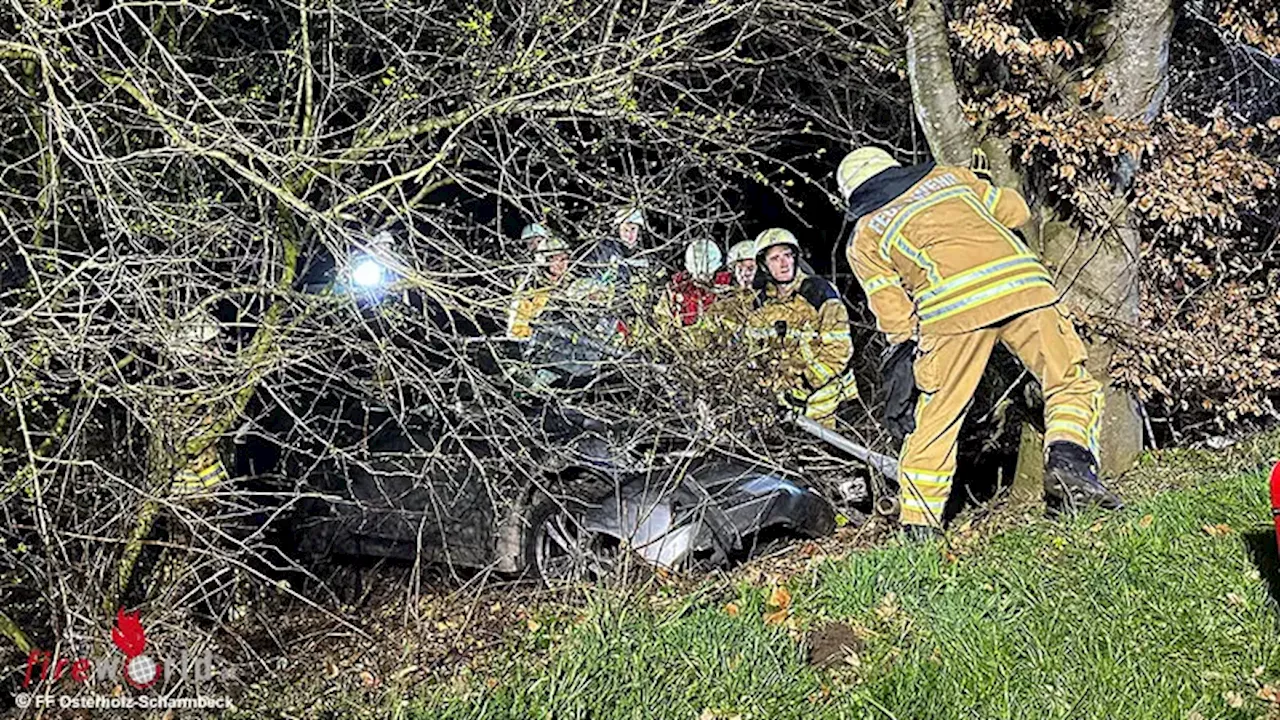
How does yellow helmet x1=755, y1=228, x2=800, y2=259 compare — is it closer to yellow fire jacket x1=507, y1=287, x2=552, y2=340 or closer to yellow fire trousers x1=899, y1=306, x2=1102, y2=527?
yellow fire trousers x1=899, y1=306, x2=1102, y2=527

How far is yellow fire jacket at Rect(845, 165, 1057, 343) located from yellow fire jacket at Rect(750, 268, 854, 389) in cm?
72

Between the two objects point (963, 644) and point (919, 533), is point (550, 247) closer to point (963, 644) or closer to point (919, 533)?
point (919, 533)

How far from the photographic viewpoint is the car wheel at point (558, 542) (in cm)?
575

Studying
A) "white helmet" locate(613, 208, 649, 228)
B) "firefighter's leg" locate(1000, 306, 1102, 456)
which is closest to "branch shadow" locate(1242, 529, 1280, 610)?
"firefighter's leg" locate(1000, 306, 1102, 456)

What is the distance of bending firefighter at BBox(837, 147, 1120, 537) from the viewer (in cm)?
534

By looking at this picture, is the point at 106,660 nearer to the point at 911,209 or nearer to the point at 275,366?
the point at 275,366

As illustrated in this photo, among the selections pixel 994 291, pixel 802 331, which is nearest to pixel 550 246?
pixel 802 331

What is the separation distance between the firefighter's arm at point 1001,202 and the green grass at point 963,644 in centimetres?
167

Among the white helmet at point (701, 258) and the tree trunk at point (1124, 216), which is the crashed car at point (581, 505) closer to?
the white helmet at point (701, 258)

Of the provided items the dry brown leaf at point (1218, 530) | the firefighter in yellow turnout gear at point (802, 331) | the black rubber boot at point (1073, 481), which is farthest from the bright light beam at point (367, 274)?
the dry brown leaf at point (1218, 530)

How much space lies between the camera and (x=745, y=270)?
6.91 metres

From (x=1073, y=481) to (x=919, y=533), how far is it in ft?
2.17

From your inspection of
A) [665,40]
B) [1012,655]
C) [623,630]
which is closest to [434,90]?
[665,40]

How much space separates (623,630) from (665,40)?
267cm
